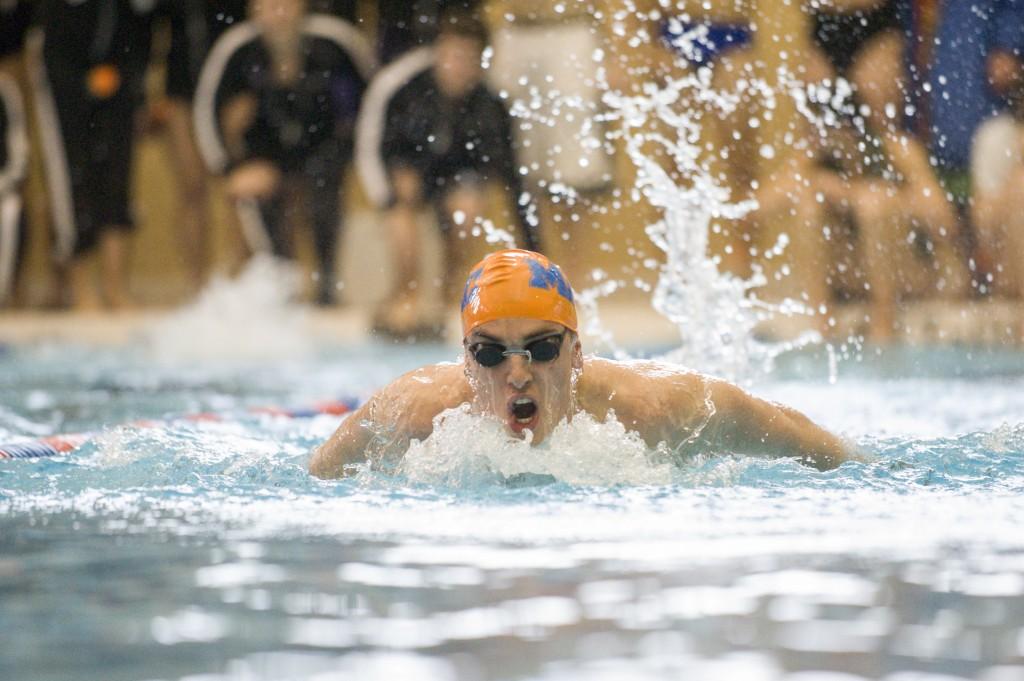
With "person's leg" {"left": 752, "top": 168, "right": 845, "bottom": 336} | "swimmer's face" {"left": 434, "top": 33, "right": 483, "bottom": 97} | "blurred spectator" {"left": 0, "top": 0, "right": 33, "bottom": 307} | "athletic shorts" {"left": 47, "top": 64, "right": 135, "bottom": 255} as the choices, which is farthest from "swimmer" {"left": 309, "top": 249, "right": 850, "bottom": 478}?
"blurred spectator" {"left": 0, "top": 0, "right": 33, "bottom": 307}

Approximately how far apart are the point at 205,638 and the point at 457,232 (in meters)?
8.09

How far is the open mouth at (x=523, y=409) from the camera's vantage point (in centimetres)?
418

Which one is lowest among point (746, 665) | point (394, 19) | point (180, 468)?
point (746, 665)

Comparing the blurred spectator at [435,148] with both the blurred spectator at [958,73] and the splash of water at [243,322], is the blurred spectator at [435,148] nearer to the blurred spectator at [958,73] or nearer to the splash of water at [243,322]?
the splash of water at [243,322]

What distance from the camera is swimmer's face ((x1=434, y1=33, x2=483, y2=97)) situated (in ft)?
33.4

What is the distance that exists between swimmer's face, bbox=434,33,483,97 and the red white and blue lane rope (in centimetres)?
362

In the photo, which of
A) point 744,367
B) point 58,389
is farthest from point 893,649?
point 58,389

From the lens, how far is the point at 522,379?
416cm

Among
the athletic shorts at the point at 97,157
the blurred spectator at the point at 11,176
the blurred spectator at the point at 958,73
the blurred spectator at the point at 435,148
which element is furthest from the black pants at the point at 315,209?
the blurred spectator at the point at 958,73

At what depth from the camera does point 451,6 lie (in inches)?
417

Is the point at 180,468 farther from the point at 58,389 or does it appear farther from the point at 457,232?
the point at 457,232

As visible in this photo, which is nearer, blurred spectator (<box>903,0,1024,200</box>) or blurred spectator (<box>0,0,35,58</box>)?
blurred spectator (<box>903,0,1024,200</box>)

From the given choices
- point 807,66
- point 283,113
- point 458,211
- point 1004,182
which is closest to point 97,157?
point 283,113

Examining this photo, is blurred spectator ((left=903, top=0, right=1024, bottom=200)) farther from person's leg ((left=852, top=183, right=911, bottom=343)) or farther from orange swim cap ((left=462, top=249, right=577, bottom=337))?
orange swim cap ((left=462, top=249, right=577, bottom=337))
